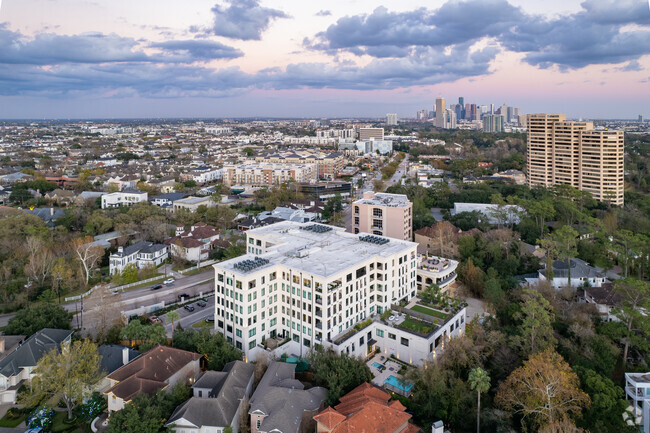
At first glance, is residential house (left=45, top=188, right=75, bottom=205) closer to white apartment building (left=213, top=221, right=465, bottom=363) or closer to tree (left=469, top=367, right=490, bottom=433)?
white apartment building (left=213, top=221, right=465, bottom=363)

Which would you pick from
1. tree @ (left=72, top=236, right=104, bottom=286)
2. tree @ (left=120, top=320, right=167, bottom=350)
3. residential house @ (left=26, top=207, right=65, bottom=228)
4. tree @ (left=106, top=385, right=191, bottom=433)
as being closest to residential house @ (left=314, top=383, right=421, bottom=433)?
tree @ (left=106, top=385, right=191, bottom=433)

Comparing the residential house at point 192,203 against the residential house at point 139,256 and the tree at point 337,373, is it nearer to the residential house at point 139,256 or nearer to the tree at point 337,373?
the residential house at point 139,256

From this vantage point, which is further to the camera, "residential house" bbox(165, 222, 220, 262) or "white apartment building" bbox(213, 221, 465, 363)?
"residential house" bbox(165, 222, 220, 262)

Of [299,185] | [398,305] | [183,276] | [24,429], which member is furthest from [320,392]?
[299,185]

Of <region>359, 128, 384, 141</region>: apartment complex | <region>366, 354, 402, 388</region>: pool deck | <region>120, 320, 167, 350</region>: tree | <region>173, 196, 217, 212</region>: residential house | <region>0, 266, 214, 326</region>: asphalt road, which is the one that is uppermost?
<region>359, 128, 384, 141</region>: apartment complex

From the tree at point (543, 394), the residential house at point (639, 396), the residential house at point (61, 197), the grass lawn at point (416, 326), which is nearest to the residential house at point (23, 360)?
the grass lawn at point (416, 326)

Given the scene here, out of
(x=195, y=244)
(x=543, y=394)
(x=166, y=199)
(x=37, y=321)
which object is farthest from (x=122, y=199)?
(x=543, y=394)

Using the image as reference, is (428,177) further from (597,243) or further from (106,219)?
(106,219)
